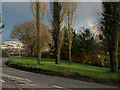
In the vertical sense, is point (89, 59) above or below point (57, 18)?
below

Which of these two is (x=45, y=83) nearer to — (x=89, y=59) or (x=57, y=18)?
(x=57, y=18)

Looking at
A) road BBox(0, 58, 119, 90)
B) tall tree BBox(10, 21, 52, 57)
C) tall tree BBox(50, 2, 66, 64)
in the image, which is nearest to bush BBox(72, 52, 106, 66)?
tall tree BBox(50, 2, 66, 64)

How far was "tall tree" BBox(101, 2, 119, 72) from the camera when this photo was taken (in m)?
10.9

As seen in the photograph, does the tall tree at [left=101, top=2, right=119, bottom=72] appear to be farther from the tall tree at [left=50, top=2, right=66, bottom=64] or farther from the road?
the tall tree at [left=50, top=2, right=66, bottom=64]

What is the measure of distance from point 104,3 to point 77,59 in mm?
16195

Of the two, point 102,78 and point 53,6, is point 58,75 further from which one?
point 53,6

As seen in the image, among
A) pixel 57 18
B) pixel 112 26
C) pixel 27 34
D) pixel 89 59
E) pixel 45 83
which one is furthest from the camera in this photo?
pixel 27 34

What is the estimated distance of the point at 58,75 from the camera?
11.5m

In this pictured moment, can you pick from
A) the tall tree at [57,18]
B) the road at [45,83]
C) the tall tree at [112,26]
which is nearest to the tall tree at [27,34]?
the tall tree at [57,18]

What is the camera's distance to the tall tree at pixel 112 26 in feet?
35.7

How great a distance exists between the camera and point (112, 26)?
10.9 meters

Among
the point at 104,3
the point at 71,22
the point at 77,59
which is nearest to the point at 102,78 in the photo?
the point at 104,3

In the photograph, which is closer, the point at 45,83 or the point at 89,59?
the point at 45,83

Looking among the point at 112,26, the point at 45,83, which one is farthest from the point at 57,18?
the point at 45,83
